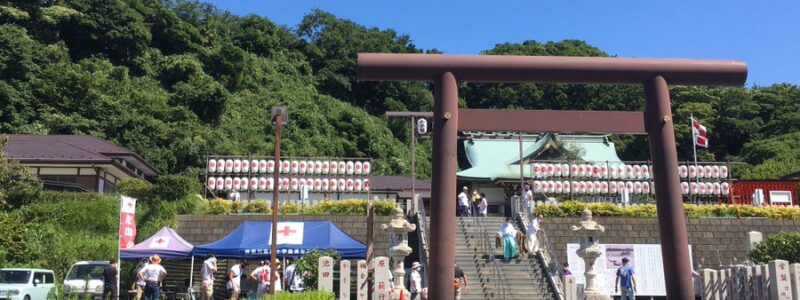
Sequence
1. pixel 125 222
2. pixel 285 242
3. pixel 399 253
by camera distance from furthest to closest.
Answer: pixel 285 242 < pixel 125 222 < pixel 399 253

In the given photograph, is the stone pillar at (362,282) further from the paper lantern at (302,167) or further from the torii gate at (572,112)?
the paper lantern at (302,167)

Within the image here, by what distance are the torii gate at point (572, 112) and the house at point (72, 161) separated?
74.3 ft

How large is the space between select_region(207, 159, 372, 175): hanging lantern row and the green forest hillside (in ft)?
36.6

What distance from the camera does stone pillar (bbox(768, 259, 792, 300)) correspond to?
1263 centimetres

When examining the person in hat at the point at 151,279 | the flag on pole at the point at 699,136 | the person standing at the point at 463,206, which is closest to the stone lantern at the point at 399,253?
the person in hat at the point at 151,279

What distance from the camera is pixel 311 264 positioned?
65.7 ft

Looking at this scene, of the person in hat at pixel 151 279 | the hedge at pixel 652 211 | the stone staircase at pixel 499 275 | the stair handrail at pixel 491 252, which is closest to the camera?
the person in hat at pixel 151 279

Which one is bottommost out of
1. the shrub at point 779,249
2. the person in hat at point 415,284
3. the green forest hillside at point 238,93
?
the person in hat at point 415,284

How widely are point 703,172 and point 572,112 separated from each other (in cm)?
2701

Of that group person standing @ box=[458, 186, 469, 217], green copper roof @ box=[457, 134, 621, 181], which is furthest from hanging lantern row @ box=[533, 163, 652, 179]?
person standing @ box=[458, 186, 469, 217]

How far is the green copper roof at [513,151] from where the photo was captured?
39.7 metres

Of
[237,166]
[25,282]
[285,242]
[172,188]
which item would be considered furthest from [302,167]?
[25,282]

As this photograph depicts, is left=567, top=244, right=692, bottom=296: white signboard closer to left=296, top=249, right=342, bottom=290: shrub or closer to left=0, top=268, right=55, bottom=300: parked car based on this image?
left=296, top=249, right=342, bottom=290: shrub

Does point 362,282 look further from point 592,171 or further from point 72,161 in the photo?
point 592,171
